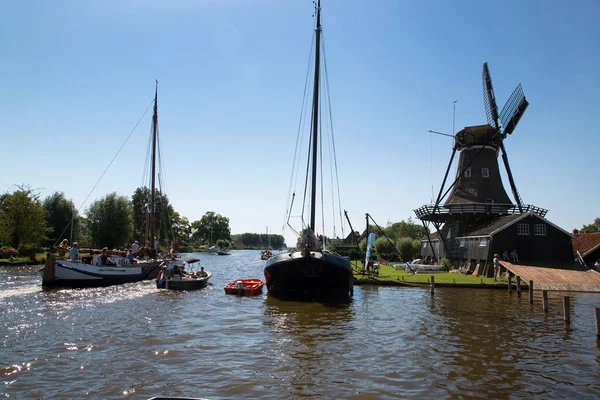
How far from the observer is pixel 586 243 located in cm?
4144

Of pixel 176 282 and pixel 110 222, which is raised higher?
pixel 110 222

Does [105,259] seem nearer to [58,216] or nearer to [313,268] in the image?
[313,268]

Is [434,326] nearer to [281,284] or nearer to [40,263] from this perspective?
[281,284]

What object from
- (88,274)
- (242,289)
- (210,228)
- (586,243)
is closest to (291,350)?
(242,289)

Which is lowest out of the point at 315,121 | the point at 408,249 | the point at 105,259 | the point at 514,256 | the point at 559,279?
the point at 559,279

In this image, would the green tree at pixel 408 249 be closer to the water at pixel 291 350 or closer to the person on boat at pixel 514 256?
the person on boat at pixel 514 256

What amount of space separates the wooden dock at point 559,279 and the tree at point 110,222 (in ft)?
199

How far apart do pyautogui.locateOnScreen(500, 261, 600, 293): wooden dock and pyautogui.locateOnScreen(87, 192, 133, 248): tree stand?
60673mm

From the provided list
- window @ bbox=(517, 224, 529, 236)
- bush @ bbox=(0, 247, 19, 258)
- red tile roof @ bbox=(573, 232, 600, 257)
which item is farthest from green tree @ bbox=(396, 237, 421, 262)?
bush @ bbox=(0, 247, 19, 258)

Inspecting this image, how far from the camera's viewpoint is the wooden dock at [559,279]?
1057 inches

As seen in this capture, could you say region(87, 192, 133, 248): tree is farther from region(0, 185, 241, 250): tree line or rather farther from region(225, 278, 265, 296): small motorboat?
region(225, 278, 265, 296): small motorboat

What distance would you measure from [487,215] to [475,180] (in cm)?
518

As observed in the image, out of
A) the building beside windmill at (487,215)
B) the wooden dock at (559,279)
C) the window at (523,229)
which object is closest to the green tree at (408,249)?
the building beside windmill at (487,215)

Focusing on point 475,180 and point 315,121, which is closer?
point 315,121
